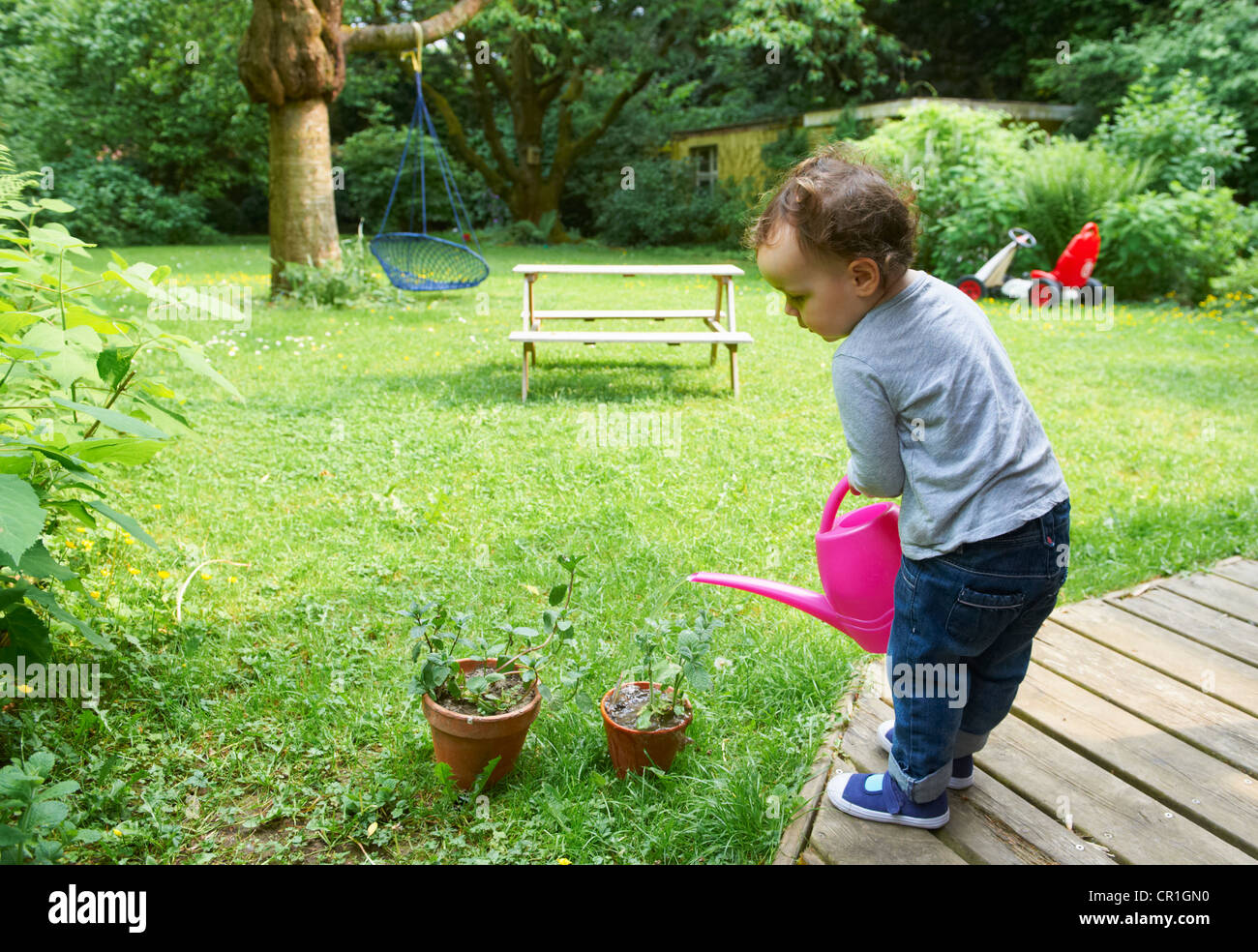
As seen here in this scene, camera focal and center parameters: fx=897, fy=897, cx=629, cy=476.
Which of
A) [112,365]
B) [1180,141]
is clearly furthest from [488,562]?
[1180,141]

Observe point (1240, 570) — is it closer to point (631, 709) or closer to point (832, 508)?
point (832, 508)

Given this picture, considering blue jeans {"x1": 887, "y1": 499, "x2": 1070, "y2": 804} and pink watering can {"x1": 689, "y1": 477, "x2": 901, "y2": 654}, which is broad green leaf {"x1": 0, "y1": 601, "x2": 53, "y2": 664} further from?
blue jeans {"x1": 887, "y1": 499, "x2": 1070, "y2": 804}

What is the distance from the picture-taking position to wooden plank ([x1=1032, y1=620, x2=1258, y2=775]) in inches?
88.5

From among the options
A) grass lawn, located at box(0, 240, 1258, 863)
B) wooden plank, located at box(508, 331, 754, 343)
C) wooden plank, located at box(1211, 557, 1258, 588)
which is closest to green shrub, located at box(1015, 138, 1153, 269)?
grass lawn, located at box(0, 240, 1258, 863)

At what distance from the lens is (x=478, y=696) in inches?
82.9

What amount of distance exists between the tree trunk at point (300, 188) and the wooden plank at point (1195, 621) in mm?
8218

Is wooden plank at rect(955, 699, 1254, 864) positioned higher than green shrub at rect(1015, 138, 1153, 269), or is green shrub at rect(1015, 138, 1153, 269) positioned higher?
green shrub at rect(1015, 138, 1153, 269)

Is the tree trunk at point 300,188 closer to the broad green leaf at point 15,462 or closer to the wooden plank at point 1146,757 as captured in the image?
the broad green leaf at point 15,462

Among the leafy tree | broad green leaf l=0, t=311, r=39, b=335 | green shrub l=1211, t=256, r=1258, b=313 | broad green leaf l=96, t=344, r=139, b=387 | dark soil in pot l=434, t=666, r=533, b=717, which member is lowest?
dark soil in pot l=434, t=666, r=533, b=717

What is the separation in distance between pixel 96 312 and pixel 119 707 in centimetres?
106

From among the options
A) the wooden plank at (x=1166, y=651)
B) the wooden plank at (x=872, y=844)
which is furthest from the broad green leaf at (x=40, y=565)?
the wooden plank at (x=1166, y=651)

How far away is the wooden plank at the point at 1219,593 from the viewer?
2971mm

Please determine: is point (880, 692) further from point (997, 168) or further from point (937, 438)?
point (997, 168)
